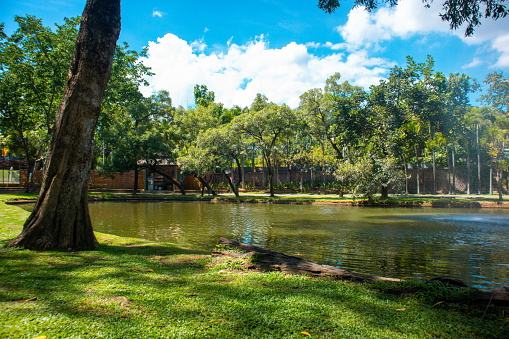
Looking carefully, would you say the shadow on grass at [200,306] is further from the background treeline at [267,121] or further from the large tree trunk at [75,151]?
the background treeline at [267,121]

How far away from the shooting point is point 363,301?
2879mm

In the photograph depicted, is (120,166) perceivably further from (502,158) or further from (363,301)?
(502,158)

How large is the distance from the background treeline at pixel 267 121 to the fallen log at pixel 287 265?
42.2 feet

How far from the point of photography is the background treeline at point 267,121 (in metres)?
17.0

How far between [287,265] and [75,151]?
420cm

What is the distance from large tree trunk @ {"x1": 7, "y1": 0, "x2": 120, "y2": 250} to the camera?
16.3 feet

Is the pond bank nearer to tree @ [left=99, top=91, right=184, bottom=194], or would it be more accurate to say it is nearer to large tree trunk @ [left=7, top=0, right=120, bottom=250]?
tree @ [left=99, top=91, right=184, bottom=194]

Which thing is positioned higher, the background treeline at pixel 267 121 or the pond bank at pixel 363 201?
the background treeline at pixel 267 121

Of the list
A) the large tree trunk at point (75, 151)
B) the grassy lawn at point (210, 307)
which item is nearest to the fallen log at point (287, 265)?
the grassy lawn at point (210, 307)

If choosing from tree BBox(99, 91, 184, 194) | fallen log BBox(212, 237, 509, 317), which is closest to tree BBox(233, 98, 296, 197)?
tree BBox(99, 91, 184, 194)

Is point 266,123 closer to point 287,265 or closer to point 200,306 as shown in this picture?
point 287,265

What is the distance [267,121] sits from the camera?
23.2 metres

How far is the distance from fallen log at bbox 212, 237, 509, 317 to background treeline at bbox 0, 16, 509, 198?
41.9 ft

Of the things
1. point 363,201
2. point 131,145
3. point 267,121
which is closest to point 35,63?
point 131,145
